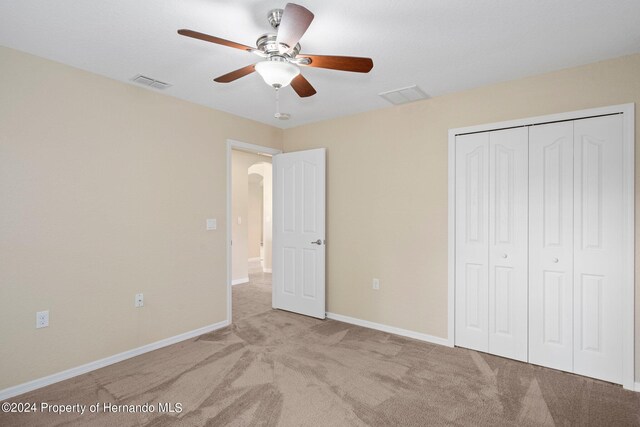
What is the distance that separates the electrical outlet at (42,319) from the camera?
259cm

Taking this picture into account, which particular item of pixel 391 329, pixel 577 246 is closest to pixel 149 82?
pixel 391 329

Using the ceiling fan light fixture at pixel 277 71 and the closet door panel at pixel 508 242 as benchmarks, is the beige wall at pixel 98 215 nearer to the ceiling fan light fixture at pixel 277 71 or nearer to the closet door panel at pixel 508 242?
the ceiling fan light fixture at pixel 277 71

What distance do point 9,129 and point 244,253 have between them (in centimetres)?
430

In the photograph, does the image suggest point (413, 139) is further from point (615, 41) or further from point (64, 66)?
point (64, 66)

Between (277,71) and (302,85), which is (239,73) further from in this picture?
(302,85)

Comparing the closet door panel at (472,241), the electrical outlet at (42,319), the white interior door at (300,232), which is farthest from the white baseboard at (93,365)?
the closet door panel at (472,241)

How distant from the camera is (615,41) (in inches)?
92.4

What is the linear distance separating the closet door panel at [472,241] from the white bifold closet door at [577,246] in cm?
37

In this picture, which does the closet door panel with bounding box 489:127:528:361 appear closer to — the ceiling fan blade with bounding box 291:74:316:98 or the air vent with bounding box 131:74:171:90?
the ceiling fan blade with bounding box 291:74:316:98

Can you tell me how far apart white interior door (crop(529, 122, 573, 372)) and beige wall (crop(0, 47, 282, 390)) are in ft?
10.2

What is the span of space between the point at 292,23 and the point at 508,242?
259 centimetres

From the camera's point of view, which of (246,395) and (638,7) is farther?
(246,395)

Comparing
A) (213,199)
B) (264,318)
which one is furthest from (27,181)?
(264,318)

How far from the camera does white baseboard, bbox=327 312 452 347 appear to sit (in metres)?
3.42
